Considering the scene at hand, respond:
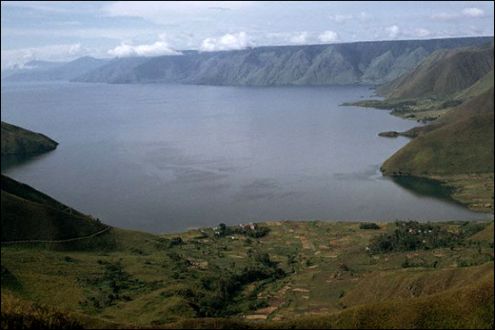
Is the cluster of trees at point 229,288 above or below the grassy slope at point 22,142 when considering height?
below

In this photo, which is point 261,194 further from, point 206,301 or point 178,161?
point 206,301

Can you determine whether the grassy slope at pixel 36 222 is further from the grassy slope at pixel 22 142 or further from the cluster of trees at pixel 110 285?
the grassy slope at pixel 22 142

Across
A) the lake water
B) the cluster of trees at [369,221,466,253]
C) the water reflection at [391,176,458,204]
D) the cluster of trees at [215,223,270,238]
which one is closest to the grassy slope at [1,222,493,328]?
the cluster of trees at [215,223,270,238]

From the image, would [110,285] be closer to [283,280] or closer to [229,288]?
[229,288]

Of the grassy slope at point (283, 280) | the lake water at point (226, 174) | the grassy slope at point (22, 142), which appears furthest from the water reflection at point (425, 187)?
the grassy slope at point (22, 142)

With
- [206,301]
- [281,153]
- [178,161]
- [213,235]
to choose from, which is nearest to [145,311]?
[206,301]

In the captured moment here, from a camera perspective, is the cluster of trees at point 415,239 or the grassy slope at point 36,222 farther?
the cluster of trees at point 415,239

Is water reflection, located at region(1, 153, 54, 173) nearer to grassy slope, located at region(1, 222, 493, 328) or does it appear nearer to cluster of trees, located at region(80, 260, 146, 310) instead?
grassy slope, located at region(1, 222, 493, 328)
